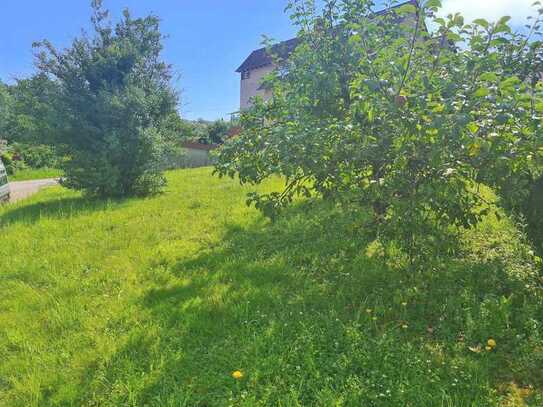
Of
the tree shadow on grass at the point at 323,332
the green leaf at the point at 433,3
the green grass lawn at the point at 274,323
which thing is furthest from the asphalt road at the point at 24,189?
the green leaf at the point at 433,3

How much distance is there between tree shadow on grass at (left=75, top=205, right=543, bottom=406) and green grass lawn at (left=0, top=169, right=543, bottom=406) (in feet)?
0.03

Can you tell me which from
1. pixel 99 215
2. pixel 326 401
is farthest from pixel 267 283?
pixel 99 215

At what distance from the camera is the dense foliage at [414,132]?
2285 mm

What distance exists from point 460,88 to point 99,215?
6410mm

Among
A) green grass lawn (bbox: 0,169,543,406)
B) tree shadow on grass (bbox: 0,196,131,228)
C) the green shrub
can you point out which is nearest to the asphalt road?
tree shadow on grass (bbox: 0,196,131,228)

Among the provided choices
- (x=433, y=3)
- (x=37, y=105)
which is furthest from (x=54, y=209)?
(x=433, y=3)

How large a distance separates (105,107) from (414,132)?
24.0ft

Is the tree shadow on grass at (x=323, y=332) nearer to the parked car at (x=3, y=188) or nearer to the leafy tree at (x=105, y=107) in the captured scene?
the leafy tree at (x=105, y=107)

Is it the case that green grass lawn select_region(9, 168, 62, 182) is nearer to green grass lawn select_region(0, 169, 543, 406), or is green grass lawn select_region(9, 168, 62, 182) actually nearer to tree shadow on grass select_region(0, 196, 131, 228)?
tree shadow on grass select_region(0, 196, 131, 228)

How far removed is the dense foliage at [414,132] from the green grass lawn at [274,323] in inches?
22.6

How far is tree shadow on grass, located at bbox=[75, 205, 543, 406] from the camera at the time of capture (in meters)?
2.22

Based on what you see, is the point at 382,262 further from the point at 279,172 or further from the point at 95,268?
the point at 95,268

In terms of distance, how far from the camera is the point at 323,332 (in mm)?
2691

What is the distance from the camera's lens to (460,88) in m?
2.50
